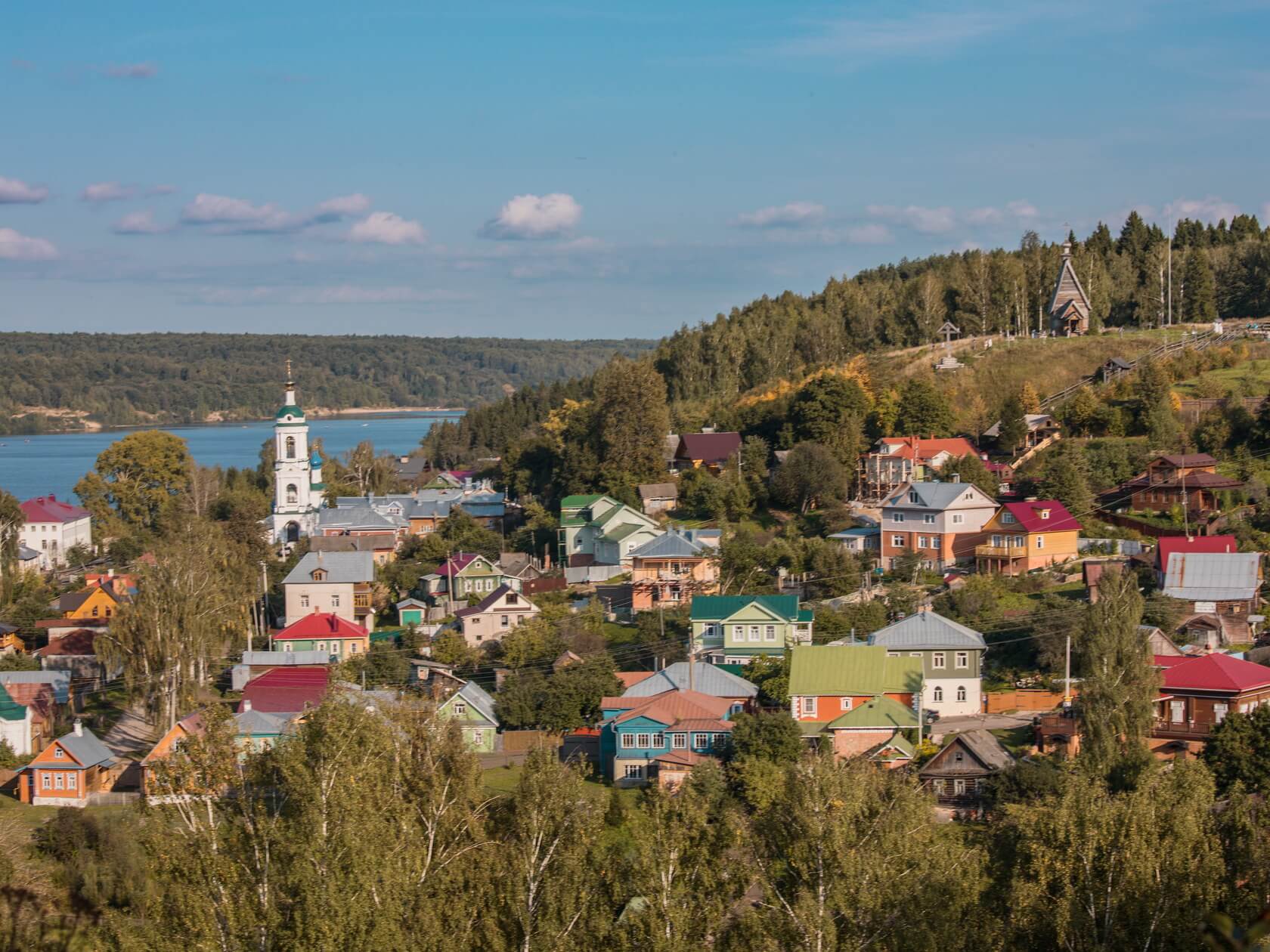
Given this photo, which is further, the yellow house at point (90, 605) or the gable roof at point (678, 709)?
the yellow house at point (90, 605)

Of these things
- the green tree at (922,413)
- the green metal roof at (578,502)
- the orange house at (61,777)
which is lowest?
the orange house at (61,777)

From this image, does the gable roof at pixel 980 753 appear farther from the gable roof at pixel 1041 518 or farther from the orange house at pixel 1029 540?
the gable roof at pixel 1041 518

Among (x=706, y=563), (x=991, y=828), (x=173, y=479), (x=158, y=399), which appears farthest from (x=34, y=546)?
(x=158, y=399)

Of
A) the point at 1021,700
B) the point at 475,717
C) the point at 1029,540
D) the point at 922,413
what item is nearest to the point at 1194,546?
the point at 1029,540

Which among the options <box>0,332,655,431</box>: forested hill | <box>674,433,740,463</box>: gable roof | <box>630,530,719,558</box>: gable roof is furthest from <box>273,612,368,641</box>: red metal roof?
<box>0,332,655,431</box>: forested hill

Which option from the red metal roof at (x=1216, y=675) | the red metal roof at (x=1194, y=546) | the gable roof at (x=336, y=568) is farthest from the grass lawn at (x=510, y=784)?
the gable roof at (x=336, y=568)

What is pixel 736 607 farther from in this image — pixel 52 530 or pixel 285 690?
pixel 52 530
